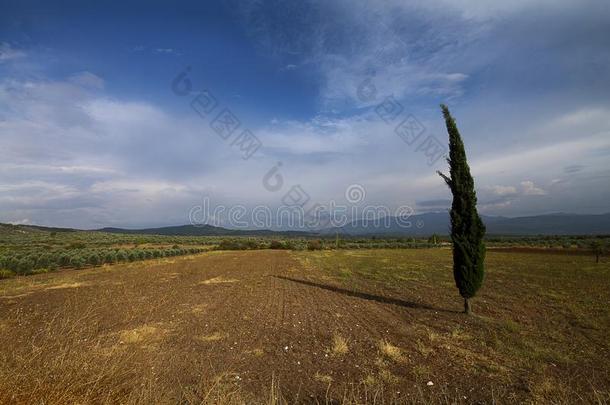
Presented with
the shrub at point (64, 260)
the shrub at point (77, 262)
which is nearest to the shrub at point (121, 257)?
the shrub at point (77, 262)

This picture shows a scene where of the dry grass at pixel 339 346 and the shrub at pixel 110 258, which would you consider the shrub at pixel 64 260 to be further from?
the dry grass at pixel 339 346

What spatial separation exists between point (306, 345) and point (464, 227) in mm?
6887

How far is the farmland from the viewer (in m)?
4.90

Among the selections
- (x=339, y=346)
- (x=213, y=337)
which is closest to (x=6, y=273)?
(x=213, y=337)

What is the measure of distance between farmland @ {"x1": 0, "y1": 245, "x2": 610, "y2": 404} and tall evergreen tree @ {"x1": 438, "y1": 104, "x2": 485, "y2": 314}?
3.70 feet

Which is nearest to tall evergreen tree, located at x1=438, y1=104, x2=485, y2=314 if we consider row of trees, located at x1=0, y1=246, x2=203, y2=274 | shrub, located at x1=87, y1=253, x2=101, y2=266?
row of trees, located at x1=0, y1=246, x2=203, y2=274

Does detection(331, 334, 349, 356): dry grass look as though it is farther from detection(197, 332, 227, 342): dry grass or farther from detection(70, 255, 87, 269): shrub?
detection(70, 255, 87, 269): shrub

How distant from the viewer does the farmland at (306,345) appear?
4898mm

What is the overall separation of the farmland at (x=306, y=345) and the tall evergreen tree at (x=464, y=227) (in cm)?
113

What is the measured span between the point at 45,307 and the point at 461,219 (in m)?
15.4

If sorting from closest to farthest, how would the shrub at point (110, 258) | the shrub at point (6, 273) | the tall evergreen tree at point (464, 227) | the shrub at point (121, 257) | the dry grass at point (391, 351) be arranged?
the dry grass at point (391, 351) < the tall evergreen tree at point (464, 227) < the shrub at point (6, 273) < the shrub at point (110, 258) < the shrub at point (121, 257)

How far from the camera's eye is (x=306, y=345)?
8359 mm

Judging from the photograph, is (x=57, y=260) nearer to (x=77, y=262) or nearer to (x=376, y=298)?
(x=77, y=262)

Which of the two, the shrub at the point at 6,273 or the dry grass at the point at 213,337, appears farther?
the shrub at the point at 6,273
